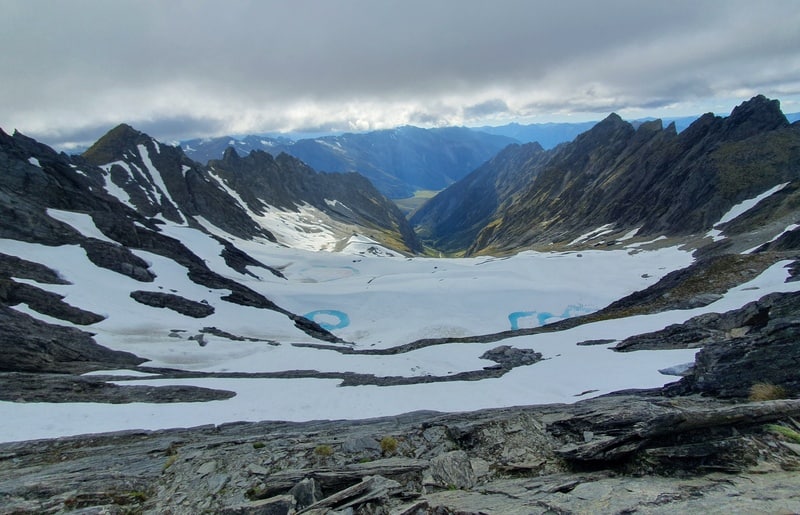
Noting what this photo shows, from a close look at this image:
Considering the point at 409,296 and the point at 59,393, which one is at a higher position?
the point at 409,296

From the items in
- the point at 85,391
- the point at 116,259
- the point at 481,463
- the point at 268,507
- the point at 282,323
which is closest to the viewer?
the point at 268,507

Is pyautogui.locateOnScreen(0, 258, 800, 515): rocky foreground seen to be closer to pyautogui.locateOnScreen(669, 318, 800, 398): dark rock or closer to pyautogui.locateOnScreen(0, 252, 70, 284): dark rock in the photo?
pyautogui.locateOnScreen(669, 318, 800, 398): dark rock

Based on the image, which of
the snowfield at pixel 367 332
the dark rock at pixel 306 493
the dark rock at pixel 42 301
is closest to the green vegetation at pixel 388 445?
the dark rock at pixel 306 493

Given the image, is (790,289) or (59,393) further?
(790,289)

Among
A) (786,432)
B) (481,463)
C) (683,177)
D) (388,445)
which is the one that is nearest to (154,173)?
(388,445)

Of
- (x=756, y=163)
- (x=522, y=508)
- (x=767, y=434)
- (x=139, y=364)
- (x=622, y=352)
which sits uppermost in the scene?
(x=756, y=163)

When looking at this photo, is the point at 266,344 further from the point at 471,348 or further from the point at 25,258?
the point at 25,258

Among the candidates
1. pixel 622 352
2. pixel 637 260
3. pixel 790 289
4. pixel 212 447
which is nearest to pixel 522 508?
pixel 212 447

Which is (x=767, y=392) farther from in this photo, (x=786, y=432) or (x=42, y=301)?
(x=42, y=301)
